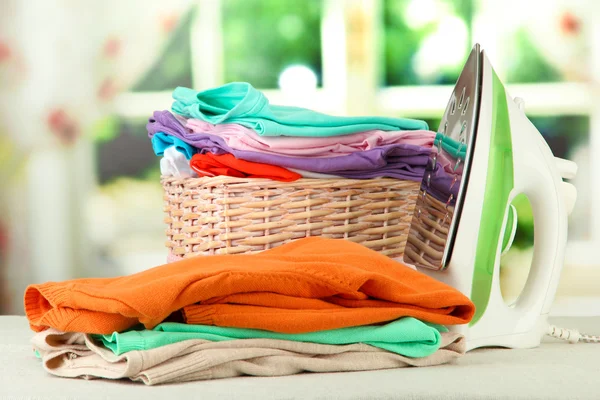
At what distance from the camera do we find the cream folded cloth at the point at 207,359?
1.90ft

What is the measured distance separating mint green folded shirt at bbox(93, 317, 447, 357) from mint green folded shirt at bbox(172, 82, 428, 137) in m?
0.35

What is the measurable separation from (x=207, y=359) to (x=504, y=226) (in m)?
0.36

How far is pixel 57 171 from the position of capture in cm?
223

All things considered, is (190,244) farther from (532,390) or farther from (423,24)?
(423,24)

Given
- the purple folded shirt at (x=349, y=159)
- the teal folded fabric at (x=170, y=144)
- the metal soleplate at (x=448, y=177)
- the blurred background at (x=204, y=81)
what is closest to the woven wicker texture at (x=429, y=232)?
the metal soleplate at (x=448, y=177)

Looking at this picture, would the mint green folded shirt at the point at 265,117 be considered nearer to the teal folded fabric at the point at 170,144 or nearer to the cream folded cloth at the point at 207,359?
the teal folded fabric at the point at 170,144

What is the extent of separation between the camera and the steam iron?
0.76 m

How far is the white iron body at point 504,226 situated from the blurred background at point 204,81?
1.45 m

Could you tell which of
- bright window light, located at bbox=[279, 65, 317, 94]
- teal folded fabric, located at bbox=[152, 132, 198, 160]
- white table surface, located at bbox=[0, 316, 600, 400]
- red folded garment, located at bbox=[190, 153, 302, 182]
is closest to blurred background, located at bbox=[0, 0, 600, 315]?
bright window light, located at bbox=[279, 65, 317, 94]

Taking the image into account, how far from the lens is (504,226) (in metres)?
0.78

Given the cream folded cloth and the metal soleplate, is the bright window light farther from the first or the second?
the cream folded cloth

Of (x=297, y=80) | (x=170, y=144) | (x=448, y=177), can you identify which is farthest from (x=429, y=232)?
(x=297, y=80)

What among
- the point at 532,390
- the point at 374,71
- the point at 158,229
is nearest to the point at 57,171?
the point at 158,229

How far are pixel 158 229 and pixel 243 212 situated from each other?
1494 millimetres
